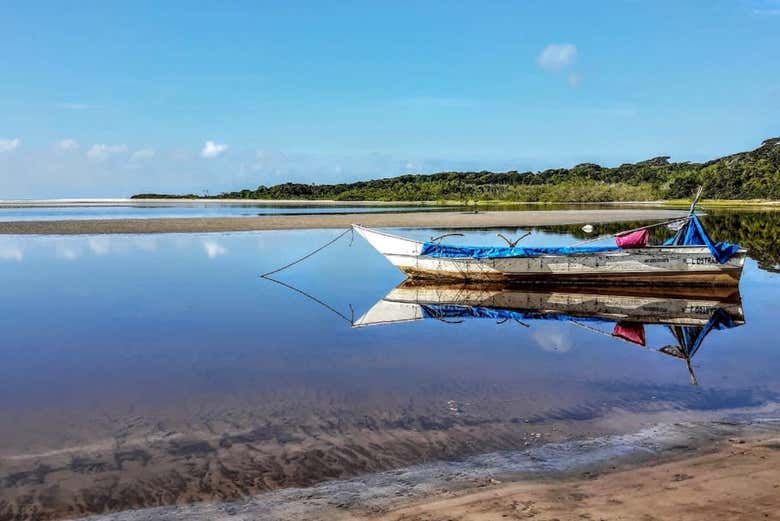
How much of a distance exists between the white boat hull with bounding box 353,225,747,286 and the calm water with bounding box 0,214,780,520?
1.32 metres

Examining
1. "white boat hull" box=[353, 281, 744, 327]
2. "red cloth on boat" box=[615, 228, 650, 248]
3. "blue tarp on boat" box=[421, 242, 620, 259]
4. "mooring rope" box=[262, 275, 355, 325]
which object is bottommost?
"white boat hull" box=[353, 281, 744, 327]

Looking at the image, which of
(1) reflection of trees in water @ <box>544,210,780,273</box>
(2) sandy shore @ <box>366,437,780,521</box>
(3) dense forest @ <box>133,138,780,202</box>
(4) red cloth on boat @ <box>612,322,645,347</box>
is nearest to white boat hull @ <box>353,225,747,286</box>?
(1) reflection of trees in water @ <box>544,210,780,273</box>

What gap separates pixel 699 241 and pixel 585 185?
8544 cm

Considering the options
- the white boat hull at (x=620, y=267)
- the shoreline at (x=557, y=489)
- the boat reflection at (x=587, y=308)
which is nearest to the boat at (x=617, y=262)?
the white boat hull at (x=620, y=267)

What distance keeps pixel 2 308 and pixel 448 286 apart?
11579 mm

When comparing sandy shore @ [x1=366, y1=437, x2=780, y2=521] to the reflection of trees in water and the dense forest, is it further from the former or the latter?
the dense forest

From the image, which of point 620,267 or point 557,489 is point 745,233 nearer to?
point 620,267

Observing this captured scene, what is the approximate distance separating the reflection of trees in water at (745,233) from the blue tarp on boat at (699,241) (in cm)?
459

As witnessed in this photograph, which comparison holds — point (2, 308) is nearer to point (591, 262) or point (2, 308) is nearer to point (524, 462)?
point (524, 462)

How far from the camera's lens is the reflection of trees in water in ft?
83.0

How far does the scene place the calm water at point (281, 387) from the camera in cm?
630

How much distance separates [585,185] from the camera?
10075 centimetres

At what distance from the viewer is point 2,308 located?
15289mm

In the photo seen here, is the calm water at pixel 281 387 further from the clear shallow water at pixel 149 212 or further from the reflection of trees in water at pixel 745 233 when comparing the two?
the clear shallow water at pixel 149 212
